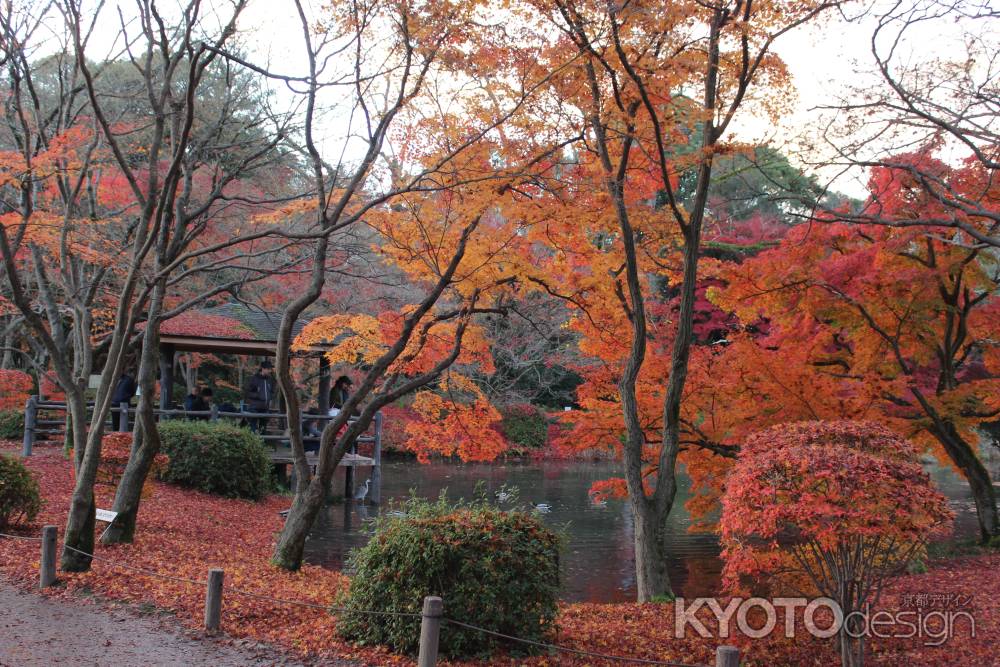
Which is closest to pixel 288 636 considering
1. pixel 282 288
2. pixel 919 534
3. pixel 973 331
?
pixel 919 534

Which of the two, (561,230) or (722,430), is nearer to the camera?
(561,230)

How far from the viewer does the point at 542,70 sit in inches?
339

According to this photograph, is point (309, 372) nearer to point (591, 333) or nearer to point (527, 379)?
point (527, 379)

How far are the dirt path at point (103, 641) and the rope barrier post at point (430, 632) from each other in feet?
3.97

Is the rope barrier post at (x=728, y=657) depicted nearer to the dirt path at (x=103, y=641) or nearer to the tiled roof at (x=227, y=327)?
the dirt path at (x=103, y=641)

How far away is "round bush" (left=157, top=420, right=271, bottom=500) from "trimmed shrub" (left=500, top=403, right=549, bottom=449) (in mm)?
15988

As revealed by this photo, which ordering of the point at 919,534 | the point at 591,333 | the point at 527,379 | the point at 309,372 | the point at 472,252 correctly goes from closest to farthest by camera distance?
the point at 919,534 → the point at 472,252 → the point at 591,333 → the point at 309,372 → the point at 527,379

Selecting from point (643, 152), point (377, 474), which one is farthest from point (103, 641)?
point (377, 474)

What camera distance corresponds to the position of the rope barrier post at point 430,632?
16.2ft

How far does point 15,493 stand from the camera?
30.3 ft

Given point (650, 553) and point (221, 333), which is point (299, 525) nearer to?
point (650, 553)

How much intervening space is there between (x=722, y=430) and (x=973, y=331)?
457 centimetres

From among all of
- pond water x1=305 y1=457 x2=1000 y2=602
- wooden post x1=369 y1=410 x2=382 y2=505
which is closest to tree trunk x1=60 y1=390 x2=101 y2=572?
pond water x1=305 y1=457 x2=1000 y2=602

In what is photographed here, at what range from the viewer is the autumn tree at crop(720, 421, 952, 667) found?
526 centimetres
